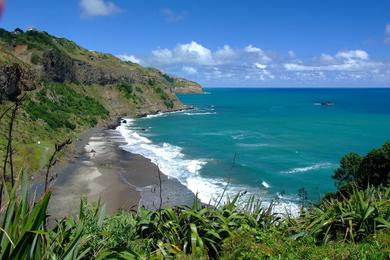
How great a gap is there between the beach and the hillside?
144 inches

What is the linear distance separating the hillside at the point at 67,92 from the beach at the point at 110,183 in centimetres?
366

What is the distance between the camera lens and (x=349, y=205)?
9.80 m

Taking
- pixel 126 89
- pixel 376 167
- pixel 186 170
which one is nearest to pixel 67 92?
pixel 126 89

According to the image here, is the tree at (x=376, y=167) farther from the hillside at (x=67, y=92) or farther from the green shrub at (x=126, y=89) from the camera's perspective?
the green shrub at (x=126, y=89)

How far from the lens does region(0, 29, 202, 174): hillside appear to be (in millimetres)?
62219

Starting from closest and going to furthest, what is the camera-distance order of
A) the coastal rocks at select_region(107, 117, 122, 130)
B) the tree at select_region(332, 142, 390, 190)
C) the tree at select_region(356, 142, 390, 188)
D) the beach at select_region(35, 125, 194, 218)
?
the tree at select_region(332, 142, 390, 190) < the tree at select_region(356, 142, 390, 188) < the beach at select_region(35, 125, 194, 218) < the coastal rocks at select_region(107, 117, 122, 130)

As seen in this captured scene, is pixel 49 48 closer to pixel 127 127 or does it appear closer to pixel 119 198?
pixel 127 127

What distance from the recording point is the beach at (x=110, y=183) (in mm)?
35562

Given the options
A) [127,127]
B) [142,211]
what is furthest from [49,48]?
[142,211]

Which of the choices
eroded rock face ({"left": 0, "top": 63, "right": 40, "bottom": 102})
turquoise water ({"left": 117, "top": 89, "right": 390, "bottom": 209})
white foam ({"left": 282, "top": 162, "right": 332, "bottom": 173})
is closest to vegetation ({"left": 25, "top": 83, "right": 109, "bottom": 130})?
turquoise water ({"left": 117, "top": 89, "right": 390, "bottom": 209})

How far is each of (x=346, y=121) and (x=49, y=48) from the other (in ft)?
225

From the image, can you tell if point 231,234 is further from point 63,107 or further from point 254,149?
point 63,107

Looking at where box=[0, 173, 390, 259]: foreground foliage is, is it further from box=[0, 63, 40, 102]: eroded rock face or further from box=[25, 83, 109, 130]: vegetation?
box=[25, 83, 109, 130]: vegetation

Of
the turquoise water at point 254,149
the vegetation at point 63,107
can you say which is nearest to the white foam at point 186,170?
the turquoise water at point 254,149
